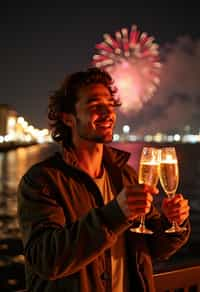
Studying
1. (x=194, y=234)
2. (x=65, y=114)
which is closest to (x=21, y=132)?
(x=194, y=234)

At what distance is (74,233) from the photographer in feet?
5.61

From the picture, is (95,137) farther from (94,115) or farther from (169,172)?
(169,172)

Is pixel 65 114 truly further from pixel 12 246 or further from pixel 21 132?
pixel 21 132

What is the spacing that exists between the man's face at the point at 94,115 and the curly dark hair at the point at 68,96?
44mm

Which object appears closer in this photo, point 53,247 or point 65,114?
point 53,247

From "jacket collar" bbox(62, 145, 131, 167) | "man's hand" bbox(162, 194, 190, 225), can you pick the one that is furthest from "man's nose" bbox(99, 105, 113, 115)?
"man's hand" bbox(162, 194, 190, 225)

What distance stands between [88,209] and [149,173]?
320 millimetres

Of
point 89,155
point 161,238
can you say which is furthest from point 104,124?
point 161,238

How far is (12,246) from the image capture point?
14938 millimetres

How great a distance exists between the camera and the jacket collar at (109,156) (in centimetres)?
207

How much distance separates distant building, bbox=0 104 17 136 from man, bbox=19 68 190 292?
296 feet

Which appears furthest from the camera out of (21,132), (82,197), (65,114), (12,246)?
(21,132)

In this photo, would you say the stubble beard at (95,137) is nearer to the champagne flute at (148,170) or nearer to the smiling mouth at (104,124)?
the smiling mouth at (104,124)

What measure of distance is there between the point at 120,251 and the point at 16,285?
10.1 metres
